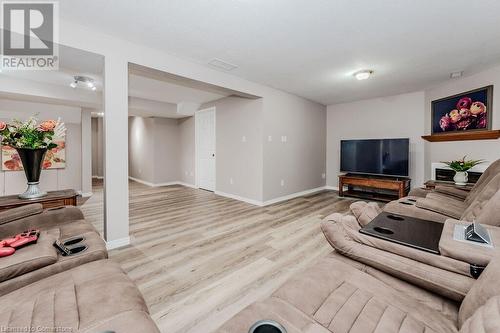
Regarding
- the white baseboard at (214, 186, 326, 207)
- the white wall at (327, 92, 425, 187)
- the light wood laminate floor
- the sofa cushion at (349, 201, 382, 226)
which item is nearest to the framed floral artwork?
the white wall at (327, 92, 425, 187)

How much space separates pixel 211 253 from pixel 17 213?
1675mm

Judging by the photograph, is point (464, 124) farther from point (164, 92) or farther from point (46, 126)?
point (46, 126)

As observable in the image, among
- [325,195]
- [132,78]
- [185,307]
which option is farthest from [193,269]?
[325,195]

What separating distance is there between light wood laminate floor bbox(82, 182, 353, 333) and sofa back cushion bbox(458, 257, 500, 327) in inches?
48.4

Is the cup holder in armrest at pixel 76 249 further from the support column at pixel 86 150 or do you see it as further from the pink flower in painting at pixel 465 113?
the pink flower in painting at pixel 465 113

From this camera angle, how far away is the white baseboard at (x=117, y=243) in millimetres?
2471

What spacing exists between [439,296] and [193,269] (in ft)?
6.04

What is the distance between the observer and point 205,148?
19.9 ft

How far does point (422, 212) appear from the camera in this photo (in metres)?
2.09

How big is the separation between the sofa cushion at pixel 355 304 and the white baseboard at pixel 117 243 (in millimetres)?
2294

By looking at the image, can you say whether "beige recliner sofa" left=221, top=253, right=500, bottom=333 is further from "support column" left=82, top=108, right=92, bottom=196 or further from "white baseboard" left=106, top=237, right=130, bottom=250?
"support column" left=82, top=108, right=92, bottom=196

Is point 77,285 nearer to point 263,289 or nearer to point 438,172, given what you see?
point 263,289

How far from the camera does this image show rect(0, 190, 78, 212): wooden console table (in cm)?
215

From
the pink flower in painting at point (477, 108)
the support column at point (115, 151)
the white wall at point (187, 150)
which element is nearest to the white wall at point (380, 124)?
the pink flower in painting at point (477, 108)
